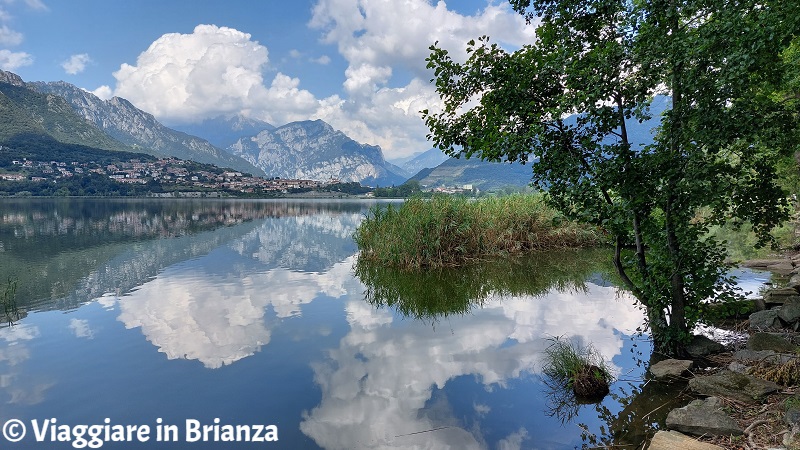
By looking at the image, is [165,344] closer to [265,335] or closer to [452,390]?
[265,335]

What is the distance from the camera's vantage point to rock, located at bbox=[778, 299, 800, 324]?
358 inches

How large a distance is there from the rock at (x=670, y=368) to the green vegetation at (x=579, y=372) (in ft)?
2.57

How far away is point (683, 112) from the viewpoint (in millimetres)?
7125

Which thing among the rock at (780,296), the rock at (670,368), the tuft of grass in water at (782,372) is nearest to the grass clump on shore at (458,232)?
the rock at (780,296)

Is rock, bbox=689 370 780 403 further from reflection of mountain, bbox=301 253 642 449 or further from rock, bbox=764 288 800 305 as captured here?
rock, bbox=764 288 800 305

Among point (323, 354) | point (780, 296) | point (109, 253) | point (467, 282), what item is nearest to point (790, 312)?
point (780, 296)

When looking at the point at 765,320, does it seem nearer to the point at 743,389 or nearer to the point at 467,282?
the point at 743,389

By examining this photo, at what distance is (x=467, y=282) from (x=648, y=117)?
34.4 ft

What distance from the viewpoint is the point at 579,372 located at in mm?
7734

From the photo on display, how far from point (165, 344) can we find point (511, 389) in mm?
8282

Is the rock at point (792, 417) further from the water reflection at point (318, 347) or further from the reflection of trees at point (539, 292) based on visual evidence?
the water reflection at point (318, 347)

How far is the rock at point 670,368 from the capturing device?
7.60 metres

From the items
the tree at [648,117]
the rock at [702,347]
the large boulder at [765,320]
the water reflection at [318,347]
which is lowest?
the water reflection at [318,347]

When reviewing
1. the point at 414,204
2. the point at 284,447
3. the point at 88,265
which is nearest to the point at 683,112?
the point at 284,447
